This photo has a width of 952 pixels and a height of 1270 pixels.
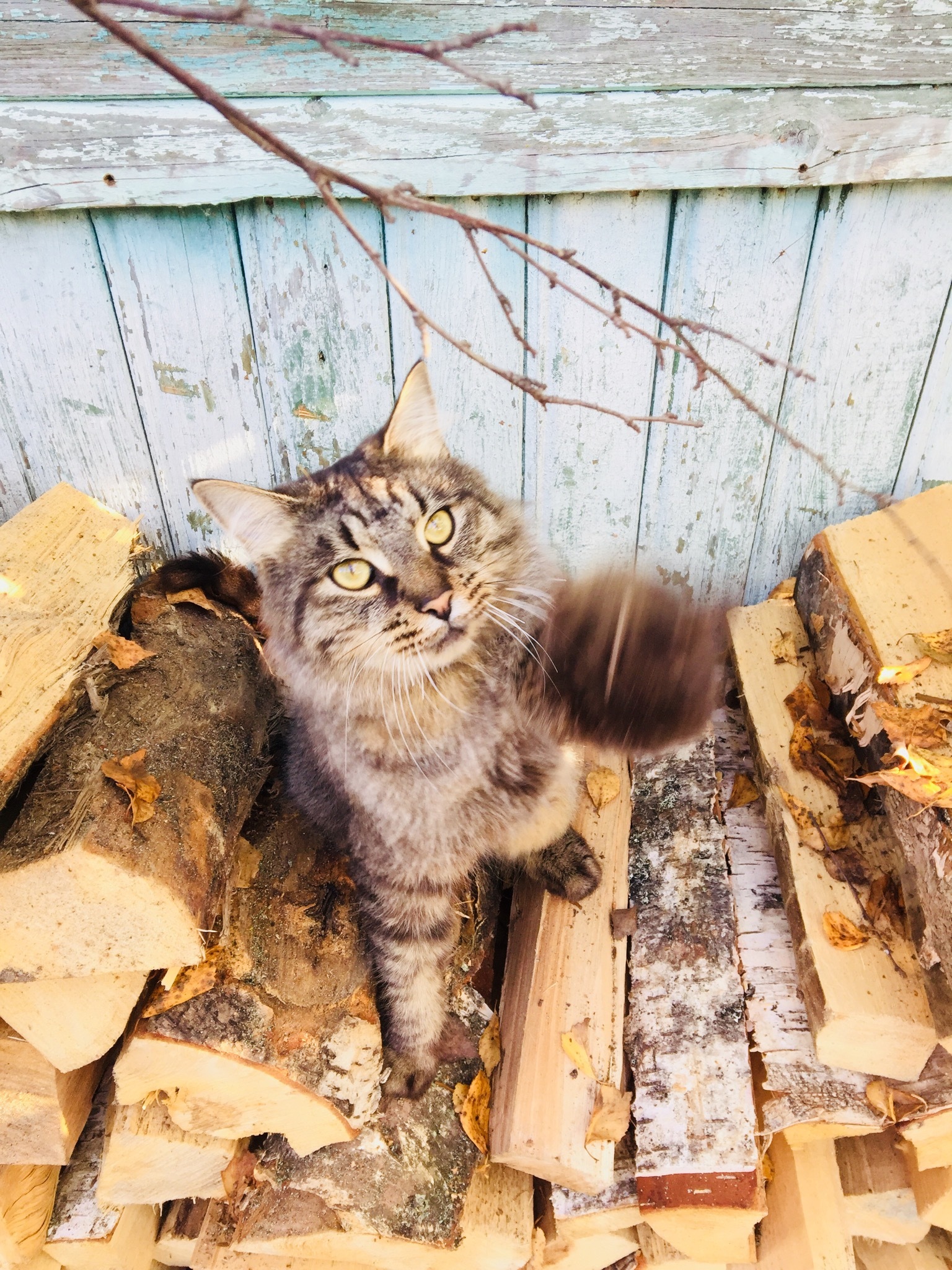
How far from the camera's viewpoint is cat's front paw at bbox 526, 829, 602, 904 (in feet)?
6.78

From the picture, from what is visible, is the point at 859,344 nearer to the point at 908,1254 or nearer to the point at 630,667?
the point at 630,667

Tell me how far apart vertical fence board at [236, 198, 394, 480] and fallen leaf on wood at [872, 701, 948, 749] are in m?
1.47

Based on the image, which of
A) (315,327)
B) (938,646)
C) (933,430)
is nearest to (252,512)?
(315,327)

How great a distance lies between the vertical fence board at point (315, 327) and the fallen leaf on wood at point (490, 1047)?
5.08 feet

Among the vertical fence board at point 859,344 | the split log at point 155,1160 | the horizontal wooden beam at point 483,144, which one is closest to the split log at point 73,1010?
the split log at point 155,1160

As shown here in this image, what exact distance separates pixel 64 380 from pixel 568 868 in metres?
1.83

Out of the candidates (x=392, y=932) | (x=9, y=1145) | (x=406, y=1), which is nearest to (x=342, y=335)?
(x=406, y=1)

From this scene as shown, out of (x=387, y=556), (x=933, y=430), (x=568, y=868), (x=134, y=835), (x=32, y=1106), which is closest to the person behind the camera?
(x=134, y=835)

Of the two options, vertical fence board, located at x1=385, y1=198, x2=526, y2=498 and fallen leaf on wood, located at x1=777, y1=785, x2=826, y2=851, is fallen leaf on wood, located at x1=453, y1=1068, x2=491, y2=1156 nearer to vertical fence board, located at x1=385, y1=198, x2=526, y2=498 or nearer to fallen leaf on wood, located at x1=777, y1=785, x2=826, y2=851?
fallen leaf on wood, located at x1=777, y1=785, x2=826, y2=851

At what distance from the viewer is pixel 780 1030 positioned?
1829 mm

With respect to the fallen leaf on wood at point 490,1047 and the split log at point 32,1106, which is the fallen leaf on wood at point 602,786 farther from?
the split log at point 32,1106

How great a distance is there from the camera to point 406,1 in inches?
75.2

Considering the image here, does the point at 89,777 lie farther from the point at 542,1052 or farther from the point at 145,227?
the point at 145,227

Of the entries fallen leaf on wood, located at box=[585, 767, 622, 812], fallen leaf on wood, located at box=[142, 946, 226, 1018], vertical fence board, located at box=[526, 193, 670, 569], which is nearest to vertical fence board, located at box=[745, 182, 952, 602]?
vertical fence board, located at box=[526, 193, 670, 569]
